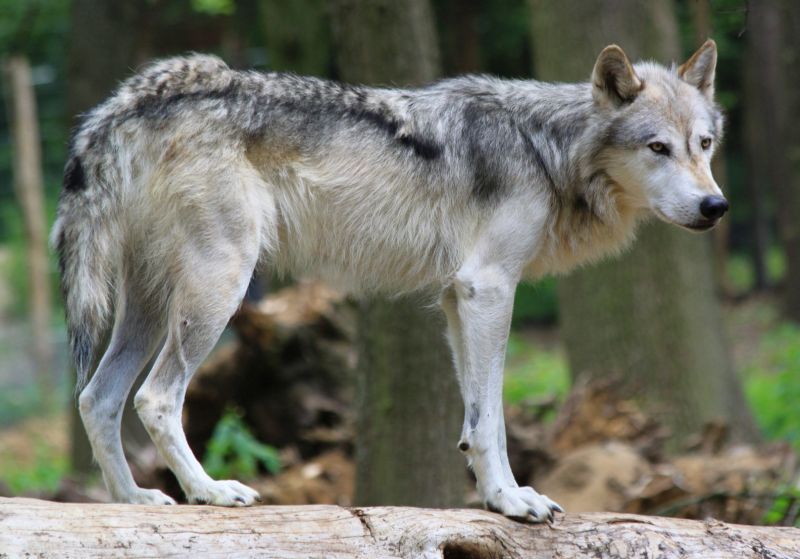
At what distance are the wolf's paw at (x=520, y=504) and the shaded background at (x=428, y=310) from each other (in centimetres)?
170

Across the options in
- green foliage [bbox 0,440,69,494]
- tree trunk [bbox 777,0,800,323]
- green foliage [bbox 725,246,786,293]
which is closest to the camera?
green foliage [bbox 0,440,69,494]

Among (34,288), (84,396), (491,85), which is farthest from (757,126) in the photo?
(84,396)

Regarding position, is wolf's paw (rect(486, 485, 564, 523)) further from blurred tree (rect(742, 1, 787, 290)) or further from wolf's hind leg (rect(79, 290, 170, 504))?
blurred tree (rect(742, 1, 787, 290))

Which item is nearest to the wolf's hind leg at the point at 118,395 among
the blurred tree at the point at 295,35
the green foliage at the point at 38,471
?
the green foliage at the point at 38,471

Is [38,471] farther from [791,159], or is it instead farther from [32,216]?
[791,159]

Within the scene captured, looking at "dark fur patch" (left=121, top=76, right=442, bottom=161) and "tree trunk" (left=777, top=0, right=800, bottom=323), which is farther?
"tree trunk" (left=777, top=0, right=800, bottom=323)

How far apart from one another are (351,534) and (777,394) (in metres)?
8.88

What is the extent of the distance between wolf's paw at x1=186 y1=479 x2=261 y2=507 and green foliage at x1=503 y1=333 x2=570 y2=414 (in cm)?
630

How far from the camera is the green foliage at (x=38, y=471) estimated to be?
10195 millimetres

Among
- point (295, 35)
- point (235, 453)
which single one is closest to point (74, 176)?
point (235, 453)

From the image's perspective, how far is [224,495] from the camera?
4.11m

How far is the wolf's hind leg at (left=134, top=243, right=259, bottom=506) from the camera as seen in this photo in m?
4.25

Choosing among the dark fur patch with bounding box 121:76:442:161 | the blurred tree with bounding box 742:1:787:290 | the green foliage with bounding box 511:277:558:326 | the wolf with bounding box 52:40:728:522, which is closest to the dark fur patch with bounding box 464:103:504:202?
the wolf with bounding box 52:40:728:522

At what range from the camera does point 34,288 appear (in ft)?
56.0
